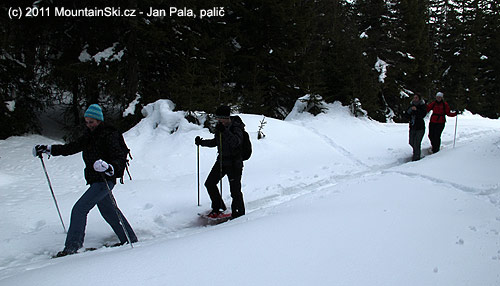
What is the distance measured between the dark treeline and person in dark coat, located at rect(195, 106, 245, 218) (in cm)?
512

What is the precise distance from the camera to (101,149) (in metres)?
4.17

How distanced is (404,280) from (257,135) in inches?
330

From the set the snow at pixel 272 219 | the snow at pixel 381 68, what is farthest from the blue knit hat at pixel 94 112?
the snow at pixel 381 68

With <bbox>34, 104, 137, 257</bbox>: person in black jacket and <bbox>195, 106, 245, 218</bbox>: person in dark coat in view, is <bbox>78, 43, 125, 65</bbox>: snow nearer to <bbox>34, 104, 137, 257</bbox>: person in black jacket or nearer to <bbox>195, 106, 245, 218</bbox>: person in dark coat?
<bbox>195, 106, 245, 218</bbox>: person in dark coat

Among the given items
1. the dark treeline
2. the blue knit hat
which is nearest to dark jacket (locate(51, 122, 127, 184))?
the blue knit hat

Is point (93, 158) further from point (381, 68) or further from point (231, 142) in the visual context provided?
point (381, 68)

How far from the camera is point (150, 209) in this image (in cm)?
607

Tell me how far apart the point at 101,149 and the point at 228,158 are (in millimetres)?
2031

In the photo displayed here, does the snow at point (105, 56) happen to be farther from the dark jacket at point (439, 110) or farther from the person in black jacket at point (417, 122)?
the dark jacket at point (439, 110)

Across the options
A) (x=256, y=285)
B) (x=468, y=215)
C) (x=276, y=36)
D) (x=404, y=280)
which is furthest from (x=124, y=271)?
(x=276, y=36)

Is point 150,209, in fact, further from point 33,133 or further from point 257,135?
point 33,133

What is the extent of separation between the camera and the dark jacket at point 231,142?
16.6 feet

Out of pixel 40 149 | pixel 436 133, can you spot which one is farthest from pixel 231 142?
pixel 436 133

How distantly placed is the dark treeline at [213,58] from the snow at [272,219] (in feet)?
6.86
